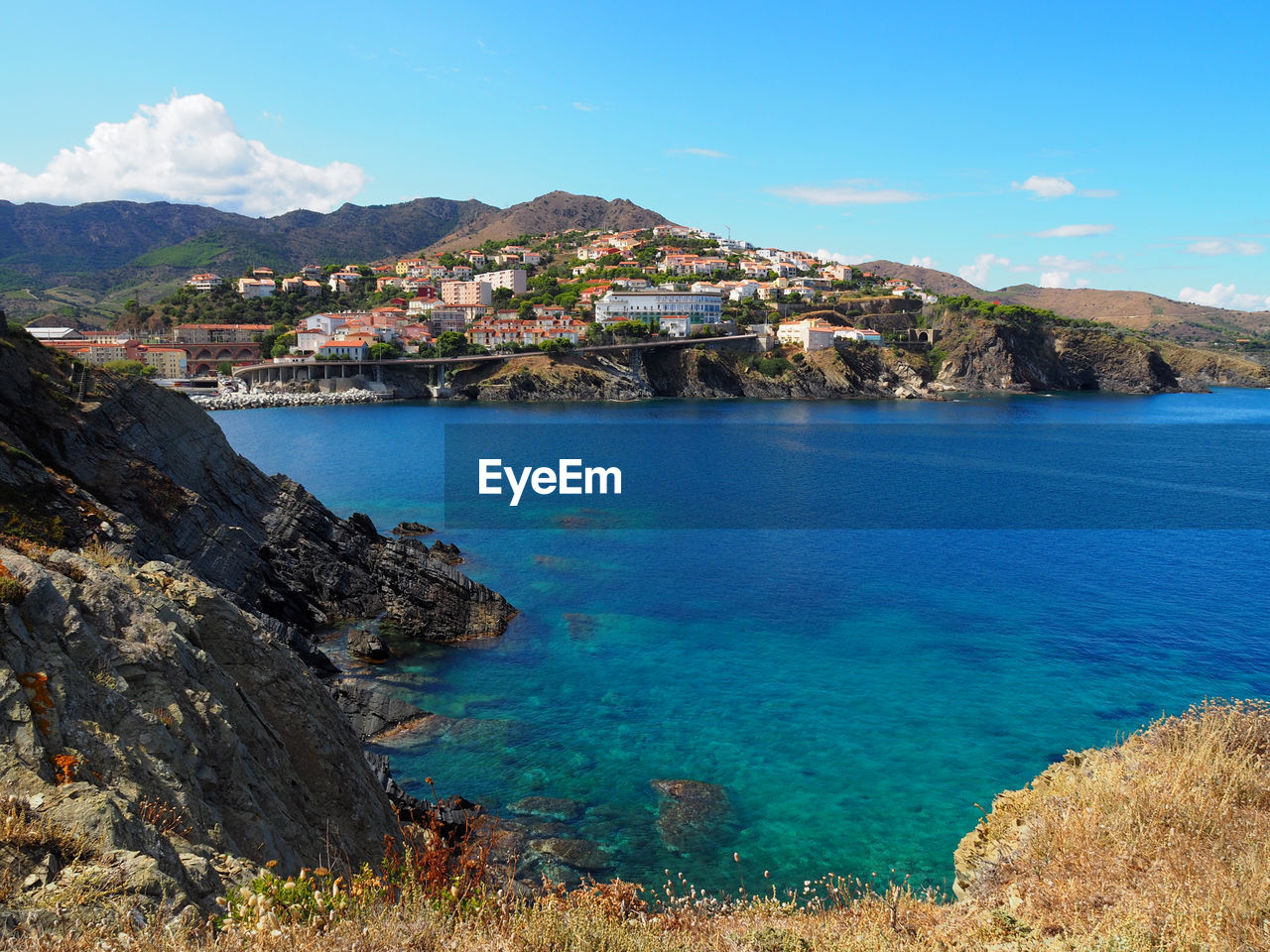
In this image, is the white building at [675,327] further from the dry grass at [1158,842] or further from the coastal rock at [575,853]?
the dry grass at [1158,842]

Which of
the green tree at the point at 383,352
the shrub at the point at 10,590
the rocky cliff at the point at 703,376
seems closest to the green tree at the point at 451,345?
the green tree at the point at 383,352

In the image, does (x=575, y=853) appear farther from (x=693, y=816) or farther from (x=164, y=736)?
(x=164, y=736)

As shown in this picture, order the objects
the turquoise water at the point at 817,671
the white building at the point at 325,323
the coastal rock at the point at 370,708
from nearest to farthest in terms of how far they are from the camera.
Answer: the turquoise water at the point at 817,671 → the coastal rock at the point at 370,708 → the white building at the point at 325,323

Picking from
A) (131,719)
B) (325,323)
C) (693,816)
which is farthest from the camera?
(325,323)

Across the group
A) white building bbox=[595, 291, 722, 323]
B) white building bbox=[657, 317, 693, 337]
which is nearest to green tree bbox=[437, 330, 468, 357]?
white building bbox=[595, 291, 722, 323]

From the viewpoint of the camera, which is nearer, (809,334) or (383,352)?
(383,352)

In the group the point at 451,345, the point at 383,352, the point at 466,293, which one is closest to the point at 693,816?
the point at 383,352

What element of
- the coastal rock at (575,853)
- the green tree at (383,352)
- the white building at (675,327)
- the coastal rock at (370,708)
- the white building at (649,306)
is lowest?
the coastal rock at (575,853)

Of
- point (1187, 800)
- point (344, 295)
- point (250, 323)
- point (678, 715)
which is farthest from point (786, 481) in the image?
point (344, 295)
